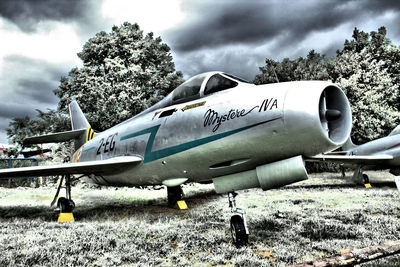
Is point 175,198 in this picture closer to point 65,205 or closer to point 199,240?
point 65,205

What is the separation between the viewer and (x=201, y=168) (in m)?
3.60

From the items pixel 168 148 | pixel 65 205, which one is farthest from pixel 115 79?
pixel 168 148

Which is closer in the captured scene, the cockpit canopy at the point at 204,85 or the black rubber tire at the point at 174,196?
the cockpit canopy at the point at 204,85

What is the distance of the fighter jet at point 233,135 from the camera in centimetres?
268

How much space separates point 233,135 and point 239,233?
124 cm

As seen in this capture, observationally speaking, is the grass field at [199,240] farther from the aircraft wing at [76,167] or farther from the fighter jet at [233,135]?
the aircraft wing at [76,167]

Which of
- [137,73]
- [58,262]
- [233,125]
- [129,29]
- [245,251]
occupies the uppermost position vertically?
[129,29]

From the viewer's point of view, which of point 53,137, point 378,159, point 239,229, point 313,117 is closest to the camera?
point 313,117

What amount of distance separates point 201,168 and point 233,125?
91 centimetres

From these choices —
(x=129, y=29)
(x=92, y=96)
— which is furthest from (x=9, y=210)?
(x=129, y=29)

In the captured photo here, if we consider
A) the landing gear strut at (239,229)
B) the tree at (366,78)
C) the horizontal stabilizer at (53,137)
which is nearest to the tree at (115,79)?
the horizontal stabilizer at (53,137)

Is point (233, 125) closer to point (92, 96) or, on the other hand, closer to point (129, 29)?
point (92, 96)

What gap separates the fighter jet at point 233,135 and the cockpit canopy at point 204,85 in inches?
0.6

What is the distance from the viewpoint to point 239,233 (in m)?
3.11
